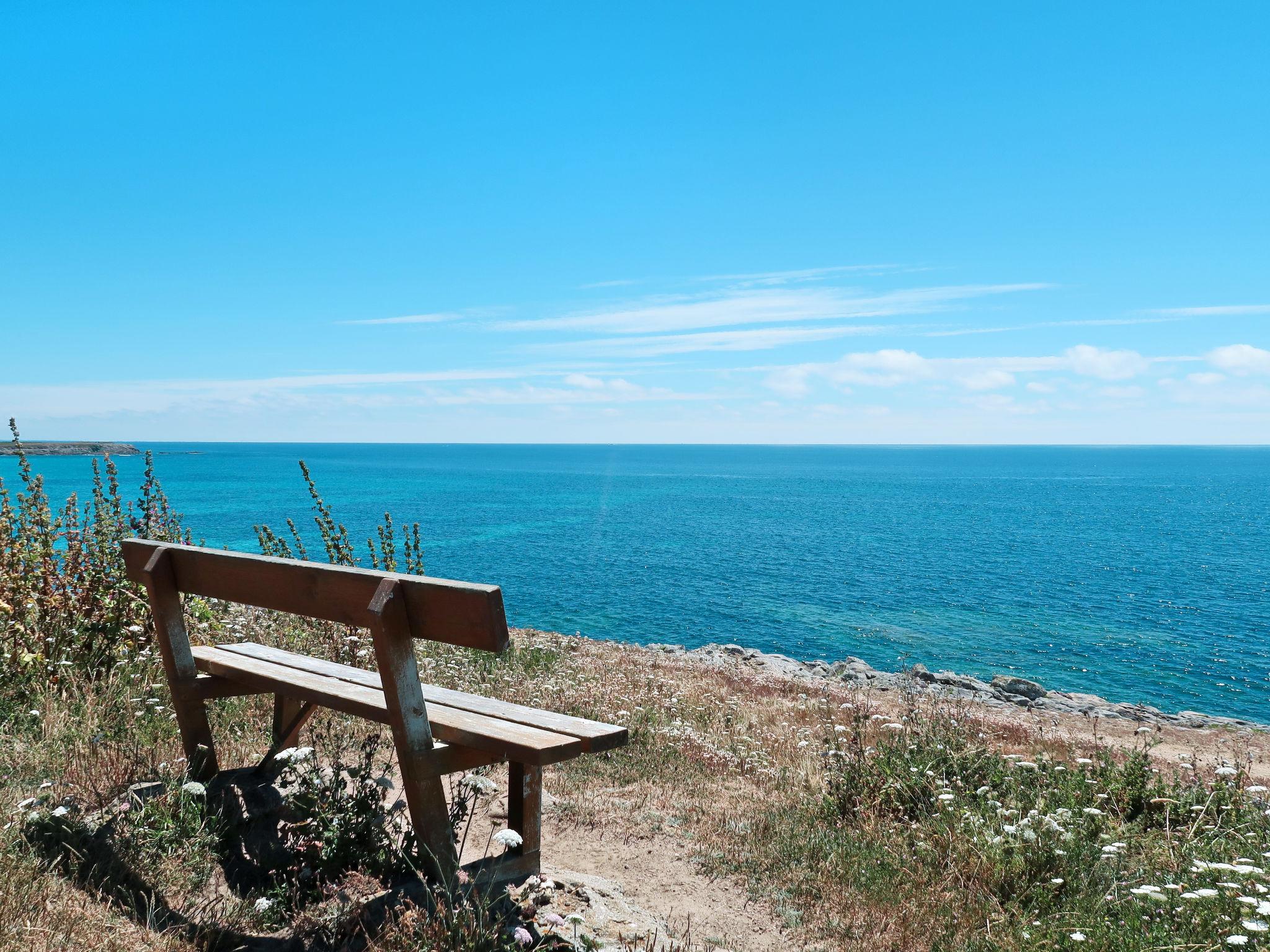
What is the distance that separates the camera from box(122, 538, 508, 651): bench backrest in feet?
10.1

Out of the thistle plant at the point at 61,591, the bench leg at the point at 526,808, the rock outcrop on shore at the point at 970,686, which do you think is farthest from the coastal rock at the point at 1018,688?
the thistle plant at the point at 61,591

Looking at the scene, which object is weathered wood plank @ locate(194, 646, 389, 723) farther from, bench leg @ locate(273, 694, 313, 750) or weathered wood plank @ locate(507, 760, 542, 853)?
weathered wood plank @ locate(507, 760, 542, 853)

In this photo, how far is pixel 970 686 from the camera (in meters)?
21.6

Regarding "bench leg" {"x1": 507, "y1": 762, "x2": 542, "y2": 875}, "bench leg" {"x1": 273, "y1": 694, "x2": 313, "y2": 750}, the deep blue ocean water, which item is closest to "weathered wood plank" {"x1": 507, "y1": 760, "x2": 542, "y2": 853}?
"bench leg" {"x1": 507, "y1": 762, "x2": 542, "y2": 875}

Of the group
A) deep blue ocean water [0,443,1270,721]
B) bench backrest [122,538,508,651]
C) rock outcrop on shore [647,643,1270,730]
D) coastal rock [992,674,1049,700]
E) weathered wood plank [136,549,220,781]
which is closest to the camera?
bench backrest [122,538,508,651]

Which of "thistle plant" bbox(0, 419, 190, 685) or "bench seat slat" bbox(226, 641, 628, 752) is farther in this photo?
"thistle plant" bbox(0, 419, 190, 685)

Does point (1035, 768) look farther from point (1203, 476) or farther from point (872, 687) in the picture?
point (1203, 476)

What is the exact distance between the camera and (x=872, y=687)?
58.5 ft

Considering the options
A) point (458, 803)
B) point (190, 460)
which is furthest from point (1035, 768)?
point (190, 460)

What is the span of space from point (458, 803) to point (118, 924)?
141 cm

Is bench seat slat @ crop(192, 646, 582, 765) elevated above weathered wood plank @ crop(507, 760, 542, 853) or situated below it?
above

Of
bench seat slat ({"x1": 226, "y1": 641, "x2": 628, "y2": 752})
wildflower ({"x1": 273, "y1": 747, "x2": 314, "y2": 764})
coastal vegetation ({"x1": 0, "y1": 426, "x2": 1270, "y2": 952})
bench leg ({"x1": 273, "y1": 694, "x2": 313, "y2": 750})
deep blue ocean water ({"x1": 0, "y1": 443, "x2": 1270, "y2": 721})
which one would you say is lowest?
deep blue ocean water ({"x1": 0, "y1": 443, "x2": 1270, "y2": 721})

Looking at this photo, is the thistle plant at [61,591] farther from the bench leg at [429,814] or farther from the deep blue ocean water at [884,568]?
the deep blue ocean water at [884,568]

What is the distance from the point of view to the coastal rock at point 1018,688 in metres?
21.5
